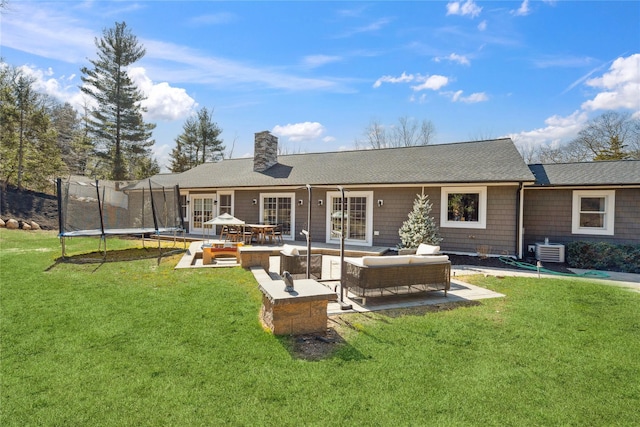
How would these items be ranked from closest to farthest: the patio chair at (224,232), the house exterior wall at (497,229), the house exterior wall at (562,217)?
the house exterior wall at (562,217), the house exterior wall at (497,229), the patio chair at (224,232)

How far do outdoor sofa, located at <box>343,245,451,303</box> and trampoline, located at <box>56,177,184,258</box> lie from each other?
21.8ft

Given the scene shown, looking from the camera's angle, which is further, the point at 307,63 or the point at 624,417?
the point at 307,63

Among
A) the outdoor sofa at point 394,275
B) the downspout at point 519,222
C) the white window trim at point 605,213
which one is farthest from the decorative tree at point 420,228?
the white window trim at point 605,213

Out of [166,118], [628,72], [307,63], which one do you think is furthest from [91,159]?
[628,72]

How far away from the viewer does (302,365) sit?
10.1ft

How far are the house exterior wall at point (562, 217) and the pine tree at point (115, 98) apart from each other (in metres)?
23.9

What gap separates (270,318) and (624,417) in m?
3.19

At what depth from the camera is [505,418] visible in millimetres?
2363

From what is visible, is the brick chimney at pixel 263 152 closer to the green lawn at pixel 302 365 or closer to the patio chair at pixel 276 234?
the patio chair at pixel 276 234

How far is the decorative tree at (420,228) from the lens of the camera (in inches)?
363

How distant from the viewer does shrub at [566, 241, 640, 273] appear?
8.39m

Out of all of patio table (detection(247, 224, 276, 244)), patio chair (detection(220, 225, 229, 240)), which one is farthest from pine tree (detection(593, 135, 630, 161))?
patio chair (detection(220, 225, 229, 240))

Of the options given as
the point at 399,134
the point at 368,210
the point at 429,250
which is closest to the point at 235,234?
the point at 368,210

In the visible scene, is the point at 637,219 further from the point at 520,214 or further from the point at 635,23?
the point at 635,23
